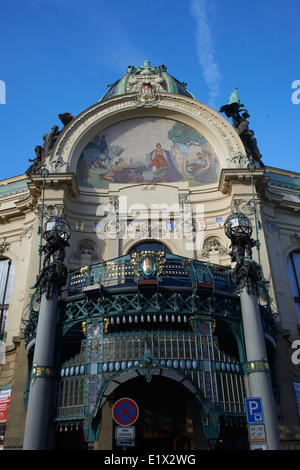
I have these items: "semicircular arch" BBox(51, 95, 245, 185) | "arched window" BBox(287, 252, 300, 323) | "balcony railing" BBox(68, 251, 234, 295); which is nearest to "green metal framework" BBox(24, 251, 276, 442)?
"balcony railing" BBox(68, 251, 234, 295)

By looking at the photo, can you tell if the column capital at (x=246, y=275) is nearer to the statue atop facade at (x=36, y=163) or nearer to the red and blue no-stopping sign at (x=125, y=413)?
the red and blue no-stopping sign at (x=125, y=413)

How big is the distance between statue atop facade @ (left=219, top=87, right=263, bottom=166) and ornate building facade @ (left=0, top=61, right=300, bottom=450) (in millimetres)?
85

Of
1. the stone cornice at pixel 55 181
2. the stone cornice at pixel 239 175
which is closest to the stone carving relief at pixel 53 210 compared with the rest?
the stone cornice at pixel 55 181

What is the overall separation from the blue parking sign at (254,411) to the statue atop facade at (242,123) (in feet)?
47.3

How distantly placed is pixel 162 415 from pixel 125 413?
8222 mm

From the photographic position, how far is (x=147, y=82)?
26516 mm

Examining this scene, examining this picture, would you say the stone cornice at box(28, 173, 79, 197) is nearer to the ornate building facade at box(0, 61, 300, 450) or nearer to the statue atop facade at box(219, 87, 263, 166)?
the ornate building facade at box(0, 61, 300, 450)

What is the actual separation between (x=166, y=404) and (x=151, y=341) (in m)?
4.76

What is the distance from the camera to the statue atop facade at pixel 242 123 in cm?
2417

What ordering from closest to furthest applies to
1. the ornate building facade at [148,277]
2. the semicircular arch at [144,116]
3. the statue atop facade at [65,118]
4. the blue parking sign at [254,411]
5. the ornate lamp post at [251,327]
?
the blue parking sign at [254,411]
the ornate lamp post at [251,327]
the ornate building facade at [148,277]
the semicircular arch at [144,116]
the statue atop facade at [65,118]

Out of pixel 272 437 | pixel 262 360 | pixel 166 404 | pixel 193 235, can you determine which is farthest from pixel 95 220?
pixel 272 437

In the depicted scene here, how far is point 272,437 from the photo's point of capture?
1279cm

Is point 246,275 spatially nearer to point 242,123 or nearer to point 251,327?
point 251,327

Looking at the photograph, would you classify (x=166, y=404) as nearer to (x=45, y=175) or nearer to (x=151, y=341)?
(x=151, y=341)
